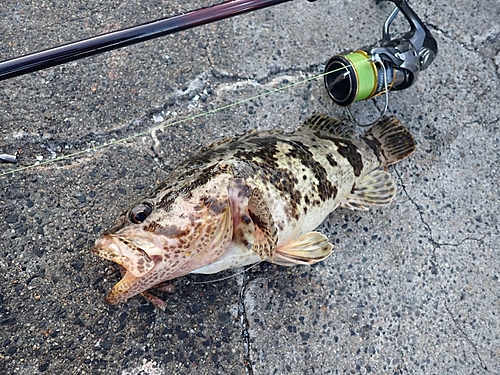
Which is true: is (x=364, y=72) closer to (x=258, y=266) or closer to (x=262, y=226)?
(x=262, y=226)

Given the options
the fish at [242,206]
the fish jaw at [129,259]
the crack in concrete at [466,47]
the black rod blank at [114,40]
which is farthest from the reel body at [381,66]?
the fish jaw at [129,259]

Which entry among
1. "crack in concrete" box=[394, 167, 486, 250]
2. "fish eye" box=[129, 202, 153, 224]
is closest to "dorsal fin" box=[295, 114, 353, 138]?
"crack in concrete" box=[394, 167, 486, 250]

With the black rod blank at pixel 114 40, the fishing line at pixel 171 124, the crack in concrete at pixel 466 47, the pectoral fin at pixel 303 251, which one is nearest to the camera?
the black rod blank at pixel 114 40

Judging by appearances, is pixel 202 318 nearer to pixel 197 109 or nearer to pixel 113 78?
pixel 197 109

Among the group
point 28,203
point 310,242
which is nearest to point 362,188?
point 310,242

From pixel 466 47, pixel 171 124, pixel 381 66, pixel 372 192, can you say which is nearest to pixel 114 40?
pixel 171 124

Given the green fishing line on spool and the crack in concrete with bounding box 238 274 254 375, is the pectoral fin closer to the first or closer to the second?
the crack in concrete with bounding box 238 274 254 375

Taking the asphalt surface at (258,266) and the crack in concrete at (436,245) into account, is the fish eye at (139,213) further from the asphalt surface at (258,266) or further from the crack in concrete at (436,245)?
the crack in concrete at (436,245)
